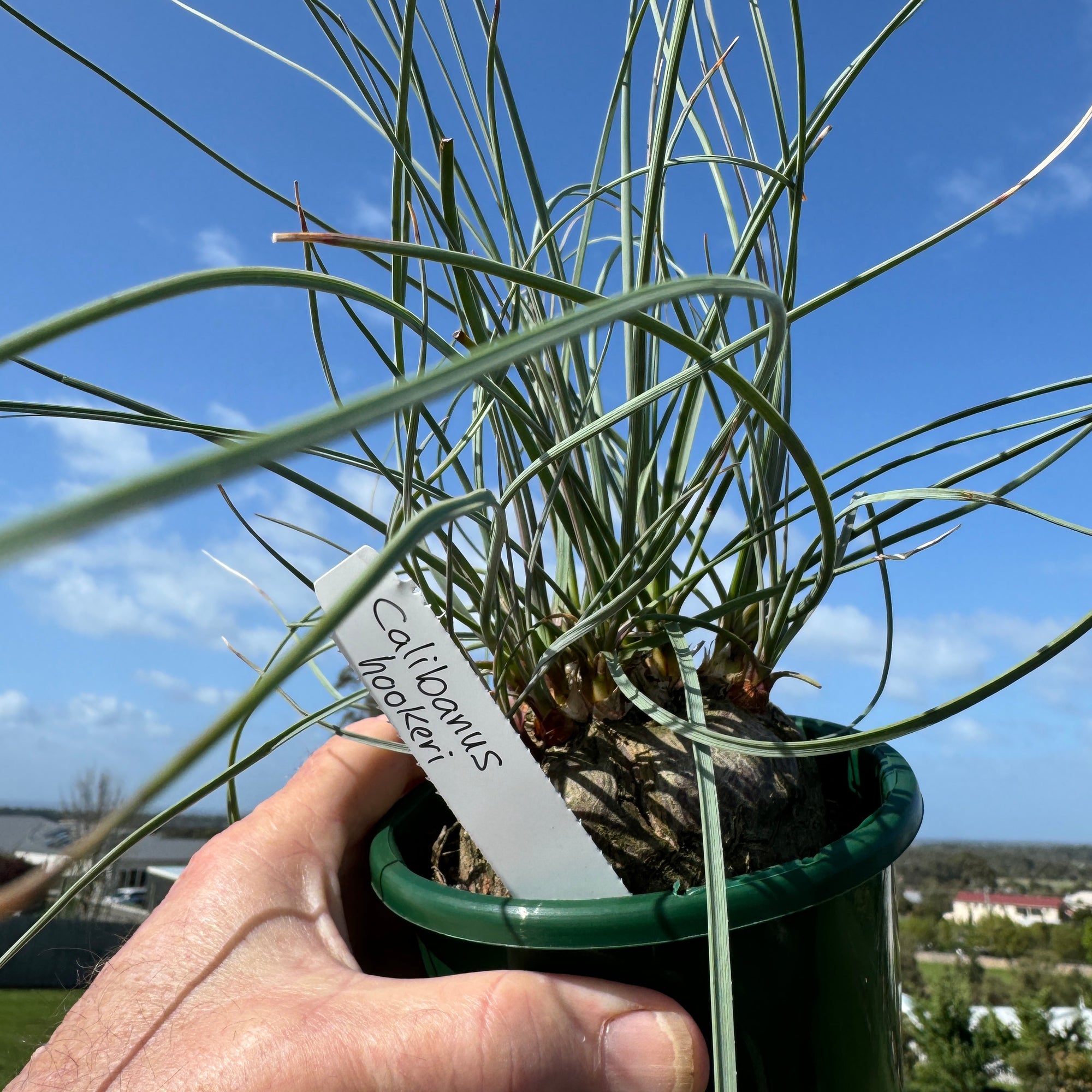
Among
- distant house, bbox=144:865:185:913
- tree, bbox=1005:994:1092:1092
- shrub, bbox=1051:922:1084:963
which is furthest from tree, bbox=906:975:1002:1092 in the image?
distant house, bbox=144:865:185:913

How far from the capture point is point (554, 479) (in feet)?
1.16

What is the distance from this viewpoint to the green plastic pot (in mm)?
309

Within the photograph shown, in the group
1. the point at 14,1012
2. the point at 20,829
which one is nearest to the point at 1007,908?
the point at 14,1012

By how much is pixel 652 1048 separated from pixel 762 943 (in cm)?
6

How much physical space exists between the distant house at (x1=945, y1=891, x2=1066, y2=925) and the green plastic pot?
1052 inches

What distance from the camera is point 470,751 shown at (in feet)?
1.15

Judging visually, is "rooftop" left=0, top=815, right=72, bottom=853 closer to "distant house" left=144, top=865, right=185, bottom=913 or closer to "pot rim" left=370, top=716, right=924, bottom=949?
"distant house" left=144, top=865, right=185, bottom=913

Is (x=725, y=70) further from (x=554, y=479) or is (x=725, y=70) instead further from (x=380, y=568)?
(x=380, y=568)

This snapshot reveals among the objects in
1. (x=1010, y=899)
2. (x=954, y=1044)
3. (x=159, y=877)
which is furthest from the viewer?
(x=1010, y=899)

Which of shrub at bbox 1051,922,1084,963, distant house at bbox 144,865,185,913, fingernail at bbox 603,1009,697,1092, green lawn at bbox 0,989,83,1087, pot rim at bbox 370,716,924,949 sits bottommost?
shrub at bbox 1051,922,1084,963

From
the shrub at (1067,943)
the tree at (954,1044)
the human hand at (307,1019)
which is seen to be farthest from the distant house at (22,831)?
the shrub at (1067,943)

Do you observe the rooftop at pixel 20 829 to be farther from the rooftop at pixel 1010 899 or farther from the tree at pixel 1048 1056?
the rooftop at pixel 1010 899

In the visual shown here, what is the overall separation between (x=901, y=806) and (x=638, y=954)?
14 cm

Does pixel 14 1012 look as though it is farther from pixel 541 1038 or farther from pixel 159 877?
pixel 541 1038
